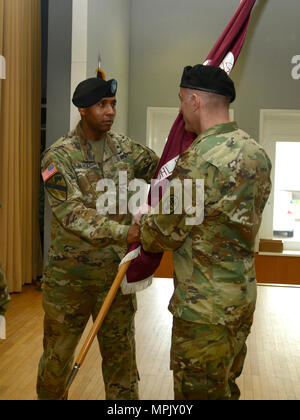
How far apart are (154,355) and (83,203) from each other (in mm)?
1526

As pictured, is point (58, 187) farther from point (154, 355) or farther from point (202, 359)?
point (154, 355)

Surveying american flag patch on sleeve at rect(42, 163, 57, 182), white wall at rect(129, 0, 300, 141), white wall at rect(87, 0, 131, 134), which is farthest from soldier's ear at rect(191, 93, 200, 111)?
white wall at rect(129, 0, 300, 141)

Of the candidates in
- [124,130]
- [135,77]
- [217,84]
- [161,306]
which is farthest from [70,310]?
[135,77]

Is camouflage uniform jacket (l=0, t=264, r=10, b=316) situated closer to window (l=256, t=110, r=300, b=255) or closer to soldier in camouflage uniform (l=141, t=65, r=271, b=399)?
soldier in camouflage uniform (l=141, t=65, r=271, b=399)

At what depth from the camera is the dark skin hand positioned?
2.00 m

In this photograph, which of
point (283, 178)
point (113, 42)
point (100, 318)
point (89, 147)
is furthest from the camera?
point (283, 178)

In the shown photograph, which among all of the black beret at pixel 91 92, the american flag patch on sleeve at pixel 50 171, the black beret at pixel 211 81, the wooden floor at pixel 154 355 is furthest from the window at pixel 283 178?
the black beret at pixel 211 81

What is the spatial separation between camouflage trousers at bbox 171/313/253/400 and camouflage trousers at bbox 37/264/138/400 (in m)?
0.52

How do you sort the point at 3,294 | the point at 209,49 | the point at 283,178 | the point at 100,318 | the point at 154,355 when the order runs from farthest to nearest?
the point at 283,178 < the point at 209,49 < the point at 154,355 < the point at 100,318 < the point at 3,294

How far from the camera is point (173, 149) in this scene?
2256 millimetres

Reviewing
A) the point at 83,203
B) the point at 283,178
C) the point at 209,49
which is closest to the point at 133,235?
the point at 83,203

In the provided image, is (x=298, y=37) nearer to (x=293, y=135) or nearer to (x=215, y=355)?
(x=293, y=135)

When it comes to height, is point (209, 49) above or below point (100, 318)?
above
